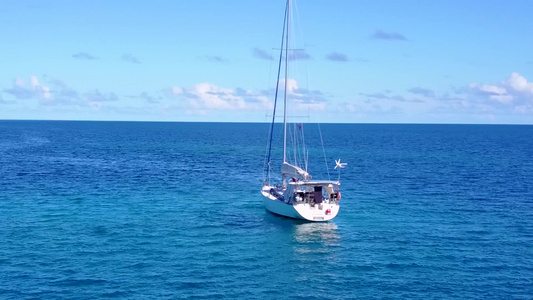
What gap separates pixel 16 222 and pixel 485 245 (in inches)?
1986

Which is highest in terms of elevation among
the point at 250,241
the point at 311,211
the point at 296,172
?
the point at 296,172

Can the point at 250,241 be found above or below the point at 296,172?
below

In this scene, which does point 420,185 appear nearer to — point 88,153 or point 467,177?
point 467,177

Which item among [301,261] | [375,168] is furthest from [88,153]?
[301,261]

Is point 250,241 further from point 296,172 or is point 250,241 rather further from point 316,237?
point 296,172

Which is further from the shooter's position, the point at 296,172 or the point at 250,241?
the point at 296,172

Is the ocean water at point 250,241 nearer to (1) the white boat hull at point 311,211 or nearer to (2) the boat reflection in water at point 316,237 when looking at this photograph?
(2) the boat reflection in water at point 316,237

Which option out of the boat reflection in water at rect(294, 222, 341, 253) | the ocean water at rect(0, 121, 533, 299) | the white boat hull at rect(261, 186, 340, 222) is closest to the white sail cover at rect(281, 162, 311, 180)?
the white boat hull at rect(261, 186, 340, 222)

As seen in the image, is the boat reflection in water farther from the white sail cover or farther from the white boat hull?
the white sail cover

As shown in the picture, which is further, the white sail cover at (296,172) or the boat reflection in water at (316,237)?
the white sail cover at (296,172)

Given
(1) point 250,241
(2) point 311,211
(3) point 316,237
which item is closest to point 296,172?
(2) point 311,211

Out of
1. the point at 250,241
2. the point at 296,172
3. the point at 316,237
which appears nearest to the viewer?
the point at 250,241

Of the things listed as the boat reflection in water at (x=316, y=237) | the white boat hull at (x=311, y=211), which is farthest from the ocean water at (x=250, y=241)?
the white boat hull at (x=311, y=211)

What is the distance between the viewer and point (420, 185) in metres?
87.2
